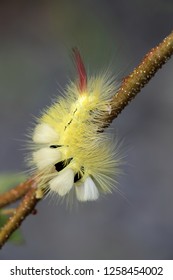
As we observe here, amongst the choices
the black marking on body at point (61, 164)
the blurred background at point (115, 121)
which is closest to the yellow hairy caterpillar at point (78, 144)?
the black marking on body at point (61, 164)

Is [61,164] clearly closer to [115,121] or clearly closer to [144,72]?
[144,72]

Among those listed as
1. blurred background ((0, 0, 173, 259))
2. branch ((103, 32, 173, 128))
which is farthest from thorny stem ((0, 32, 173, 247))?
blurred background ((0, 0, 173, 259))

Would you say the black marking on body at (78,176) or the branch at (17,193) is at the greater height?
the black marking on body at (78,176)

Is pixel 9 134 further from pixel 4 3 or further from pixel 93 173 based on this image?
pixel 93 173

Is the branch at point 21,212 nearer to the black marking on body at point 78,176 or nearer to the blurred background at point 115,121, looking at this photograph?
the black marking on body at point 78,176

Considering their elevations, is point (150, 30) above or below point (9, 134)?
above
